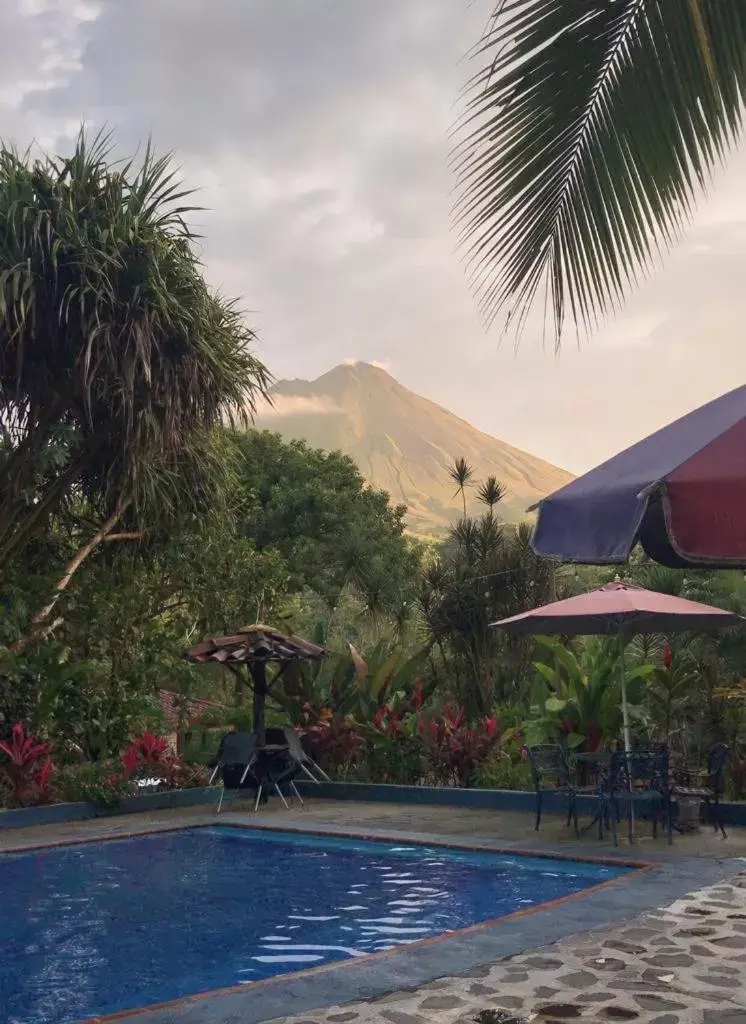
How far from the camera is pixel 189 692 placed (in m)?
15.5

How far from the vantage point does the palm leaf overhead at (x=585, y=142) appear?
317cm

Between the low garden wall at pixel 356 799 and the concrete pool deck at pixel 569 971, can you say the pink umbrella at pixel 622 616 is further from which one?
the concrete pool deck at pixel 569 971

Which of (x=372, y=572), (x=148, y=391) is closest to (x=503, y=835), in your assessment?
(x=148, y=391)

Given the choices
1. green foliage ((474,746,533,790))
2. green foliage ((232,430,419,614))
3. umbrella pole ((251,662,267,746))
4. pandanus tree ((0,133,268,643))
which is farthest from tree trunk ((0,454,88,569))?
green foliage ((232,430,419,614))

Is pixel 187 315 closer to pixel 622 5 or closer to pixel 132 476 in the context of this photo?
pixel 132 476

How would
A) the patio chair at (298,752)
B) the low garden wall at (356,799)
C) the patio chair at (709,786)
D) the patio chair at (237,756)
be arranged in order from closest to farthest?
the patio chair at (709,786) < the low garden wall at (356,799) < the patio chair at (237,756) < the patio chair at (298,752)

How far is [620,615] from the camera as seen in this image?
9844 mm

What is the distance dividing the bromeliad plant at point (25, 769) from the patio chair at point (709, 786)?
6816 mm

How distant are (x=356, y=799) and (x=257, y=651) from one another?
239 cm

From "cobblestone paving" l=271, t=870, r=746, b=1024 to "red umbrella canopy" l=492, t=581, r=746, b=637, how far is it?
3.62 meters

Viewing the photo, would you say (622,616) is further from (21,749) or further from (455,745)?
(21,749)

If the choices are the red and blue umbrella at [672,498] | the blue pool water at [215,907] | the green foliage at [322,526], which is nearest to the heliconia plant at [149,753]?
the blue pool water at [215,907]

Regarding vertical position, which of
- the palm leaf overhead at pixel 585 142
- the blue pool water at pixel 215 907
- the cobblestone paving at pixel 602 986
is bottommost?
the blue pool water at pixel 215 907

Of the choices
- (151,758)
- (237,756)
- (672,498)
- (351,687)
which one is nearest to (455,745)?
(351,687)
